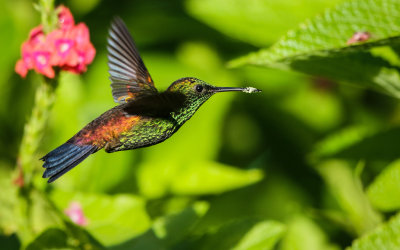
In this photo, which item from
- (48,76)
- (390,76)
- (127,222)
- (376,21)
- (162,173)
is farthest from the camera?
(162,173)

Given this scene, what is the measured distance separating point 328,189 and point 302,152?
1.14 feet

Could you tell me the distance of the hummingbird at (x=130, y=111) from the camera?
56.6 inches

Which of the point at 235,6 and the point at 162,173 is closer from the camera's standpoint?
the point at 162,173

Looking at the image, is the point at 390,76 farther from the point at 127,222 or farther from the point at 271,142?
the point at 271,142

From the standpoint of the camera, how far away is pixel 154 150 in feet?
8.58

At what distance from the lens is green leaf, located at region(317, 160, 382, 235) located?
1.93m

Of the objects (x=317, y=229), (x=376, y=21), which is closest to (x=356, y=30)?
(x=376, y=21)

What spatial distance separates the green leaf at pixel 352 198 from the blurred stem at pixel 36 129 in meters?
0.98

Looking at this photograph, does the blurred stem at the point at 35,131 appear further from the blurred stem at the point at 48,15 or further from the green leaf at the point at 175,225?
the green leaf at the point at 175,225

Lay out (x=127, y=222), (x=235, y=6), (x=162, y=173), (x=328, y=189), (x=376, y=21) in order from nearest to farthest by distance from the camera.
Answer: (x=376, y=21) < (x=127, y=222) < (x=162, y=173) < (x=235, y=6) < (x=328, y=189)

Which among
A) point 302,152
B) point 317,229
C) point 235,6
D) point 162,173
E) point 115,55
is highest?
point 235,6

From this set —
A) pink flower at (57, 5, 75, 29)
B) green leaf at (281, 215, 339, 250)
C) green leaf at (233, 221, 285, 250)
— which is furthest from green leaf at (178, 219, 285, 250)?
pink flower at (57, 5, 75, 29)

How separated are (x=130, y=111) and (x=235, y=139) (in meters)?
1.73

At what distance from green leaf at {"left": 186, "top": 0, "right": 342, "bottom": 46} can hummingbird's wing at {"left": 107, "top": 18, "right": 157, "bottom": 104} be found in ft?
2.79
